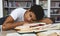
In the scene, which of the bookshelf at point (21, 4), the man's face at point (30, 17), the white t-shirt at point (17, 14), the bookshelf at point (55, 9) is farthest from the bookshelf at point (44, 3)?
the man's face at point (30, 17)

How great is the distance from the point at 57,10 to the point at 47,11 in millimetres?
343

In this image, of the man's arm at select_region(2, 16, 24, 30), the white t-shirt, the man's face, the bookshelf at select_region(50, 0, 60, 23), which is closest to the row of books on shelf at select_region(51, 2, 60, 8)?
the bookshelf at select_region(50, 0, 60, 23)

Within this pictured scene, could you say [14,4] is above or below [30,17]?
above

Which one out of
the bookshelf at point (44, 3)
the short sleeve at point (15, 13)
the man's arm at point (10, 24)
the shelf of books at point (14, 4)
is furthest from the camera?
the shelf of books at point (14, 4)

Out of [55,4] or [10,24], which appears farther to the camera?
[55,4]

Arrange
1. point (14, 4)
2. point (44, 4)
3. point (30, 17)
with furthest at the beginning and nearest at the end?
point (14, 4)
point (44, 4)
point (30, 17)

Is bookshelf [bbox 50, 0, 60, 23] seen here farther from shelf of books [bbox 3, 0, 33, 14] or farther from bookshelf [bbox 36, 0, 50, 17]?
shelf of books [bbox 3, 0, 33, 14]

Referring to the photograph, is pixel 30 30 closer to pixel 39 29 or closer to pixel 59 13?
pixel 39 29

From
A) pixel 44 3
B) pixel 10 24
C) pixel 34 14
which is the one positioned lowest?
pixel 10 24

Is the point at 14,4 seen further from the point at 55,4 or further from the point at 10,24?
the point at 10,24

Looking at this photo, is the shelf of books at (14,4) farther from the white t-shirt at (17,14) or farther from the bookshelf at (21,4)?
the white t-shirt at (17,14)

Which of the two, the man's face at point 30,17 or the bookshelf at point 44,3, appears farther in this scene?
the bookshelf at point 44,3

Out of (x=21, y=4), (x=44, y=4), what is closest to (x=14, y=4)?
(x=21, y=4)

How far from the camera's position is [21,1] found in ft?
15.6
